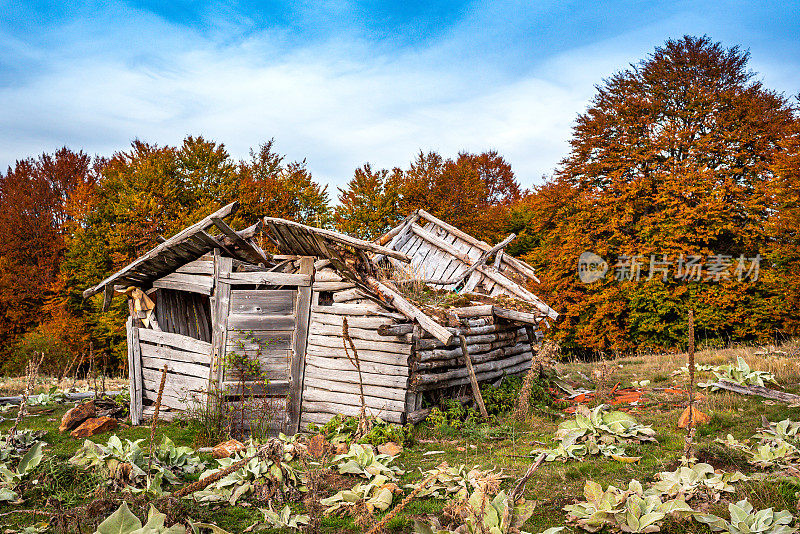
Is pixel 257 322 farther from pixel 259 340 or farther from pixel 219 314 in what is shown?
pixel 219 314

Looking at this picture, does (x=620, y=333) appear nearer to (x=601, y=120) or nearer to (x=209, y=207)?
(x=601, y=120)

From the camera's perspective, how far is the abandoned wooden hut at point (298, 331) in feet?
26.1

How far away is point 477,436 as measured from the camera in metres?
7.73

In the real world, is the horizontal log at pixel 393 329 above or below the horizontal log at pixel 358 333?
Answer: above

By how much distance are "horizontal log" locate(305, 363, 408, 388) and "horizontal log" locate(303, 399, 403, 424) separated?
1.33ft

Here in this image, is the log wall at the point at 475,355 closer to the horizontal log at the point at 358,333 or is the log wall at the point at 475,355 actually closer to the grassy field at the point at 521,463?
the horizontal log at the point at 358,333

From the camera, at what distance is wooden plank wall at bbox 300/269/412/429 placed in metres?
7.91

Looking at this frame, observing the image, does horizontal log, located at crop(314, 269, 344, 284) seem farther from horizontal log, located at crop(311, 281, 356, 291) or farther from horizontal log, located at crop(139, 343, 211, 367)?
horizontal log, located at crop(139, 343, 211, 367)

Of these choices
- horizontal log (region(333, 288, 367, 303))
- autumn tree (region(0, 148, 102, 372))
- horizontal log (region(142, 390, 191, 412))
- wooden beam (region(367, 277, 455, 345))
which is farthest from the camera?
autumn tree (region(0, 148, 102, 372))

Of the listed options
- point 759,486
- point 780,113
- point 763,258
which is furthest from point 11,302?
point 780,113

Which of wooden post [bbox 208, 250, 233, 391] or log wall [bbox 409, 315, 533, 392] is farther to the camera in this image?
wooden post [bbox 208, 250, 233, 391]

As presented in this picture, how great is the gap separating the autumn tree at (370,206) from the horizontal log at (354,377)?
1198 cm

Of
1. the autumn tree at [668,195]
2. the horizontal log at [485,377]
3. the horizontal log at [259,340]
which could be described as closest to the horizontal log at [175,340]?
the horizontal log at [259,340]

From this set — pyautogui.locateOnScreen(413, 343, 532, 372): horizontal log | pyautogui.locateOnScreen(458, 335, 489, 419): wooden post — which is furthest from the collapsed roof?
pyautogui.locateOnScreen(413, 343, 532, 372): horizontal log
